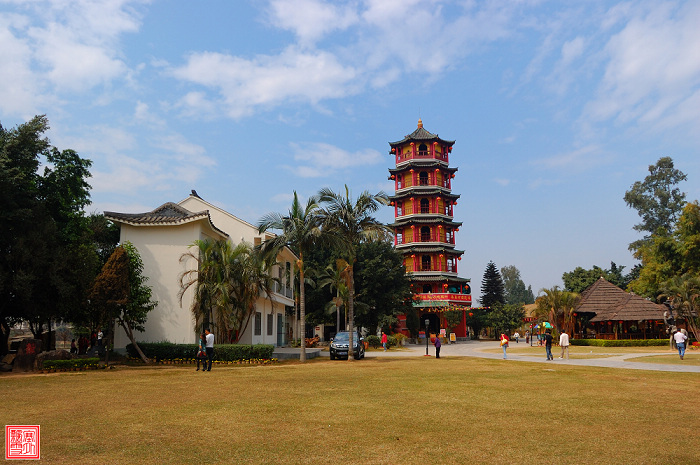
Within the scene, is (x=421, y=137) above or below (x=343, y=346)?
above

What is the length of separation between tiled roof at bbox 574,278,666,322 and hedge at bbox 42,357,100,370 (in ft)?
131

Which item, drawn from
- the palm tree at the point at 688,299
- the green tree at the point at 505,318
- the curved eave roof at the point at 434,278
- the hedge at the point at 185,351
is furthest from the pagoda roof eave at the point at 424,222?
the hedge at the point at 185,351

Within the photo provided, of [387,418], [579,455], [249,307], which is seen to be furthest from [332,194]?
[579,455]

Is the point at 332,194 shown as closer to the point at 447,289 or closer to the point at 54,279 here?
the point at 54,279

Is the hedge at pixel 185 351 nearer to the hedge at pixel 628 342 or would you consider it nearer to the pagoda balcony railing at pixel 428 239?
the hedge at pixel 628 342

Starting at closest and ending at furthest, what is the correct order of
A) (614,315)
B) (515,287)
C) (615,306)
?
(614,315) → (615,306) → (515,287)

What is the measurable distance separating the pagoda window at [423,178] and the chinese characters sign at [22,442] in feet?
199


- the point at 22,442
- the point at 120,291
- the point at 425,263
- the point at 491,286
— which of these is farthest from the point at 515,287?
the point at 22,442

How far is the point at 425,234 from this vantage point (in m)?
66.1

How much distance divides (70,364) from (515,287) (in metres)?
127

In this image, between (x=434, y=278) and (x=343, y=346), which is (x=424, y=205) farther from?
(x=343, y=346)

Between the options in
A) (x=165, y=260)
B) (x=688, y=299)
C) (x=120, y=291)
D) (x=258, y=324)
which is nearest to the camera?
(x=120, y=291)

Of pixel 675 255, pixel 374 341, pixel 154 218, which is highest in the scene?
pixel 154 218

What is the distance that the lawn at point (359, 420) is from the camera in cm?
689
